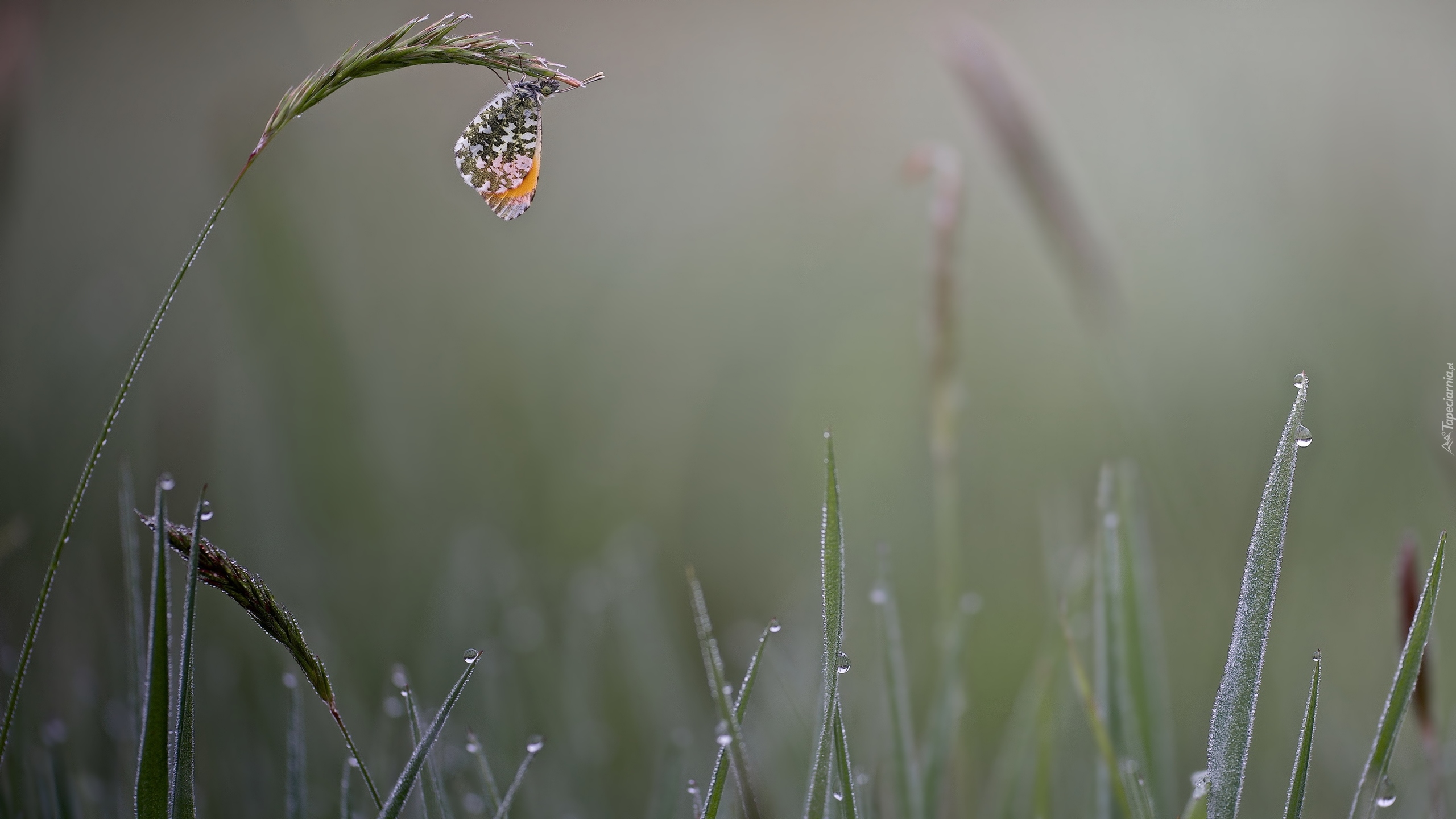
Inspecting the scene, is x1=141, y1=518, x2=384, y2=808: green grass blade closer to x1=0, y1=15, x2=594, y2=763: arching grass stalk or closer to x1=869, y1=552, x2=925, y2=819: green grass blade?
x1=0, y1=15, x2=594, y2=763: arching grass stalk

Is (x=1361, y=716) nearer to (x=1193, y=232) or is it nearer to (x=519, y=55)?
(x=519, y=55)

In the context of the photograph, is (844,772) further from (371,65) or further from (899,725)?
(371,65)

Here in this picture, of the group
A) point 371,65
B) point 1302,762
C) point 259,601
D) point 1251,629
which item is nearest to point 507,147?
point 371,65

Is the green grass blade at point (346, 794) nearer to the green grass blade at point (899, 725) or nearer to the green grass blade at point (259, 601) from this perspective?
the green grass blade at point (259, 601)

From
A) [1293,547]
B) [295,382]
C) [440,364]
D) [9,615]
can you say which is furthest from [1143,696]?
[440,364]

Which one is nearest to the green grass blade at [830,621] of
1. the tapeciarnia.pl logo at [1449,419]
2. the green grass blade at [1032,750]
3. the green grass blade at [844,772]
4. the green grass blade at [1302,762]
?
the green grass blade at [844,772]
